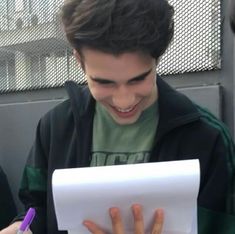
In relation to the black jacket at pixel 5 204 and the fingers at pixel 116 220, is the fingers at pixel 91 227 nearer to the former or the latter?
the fingers at pixel 116 220

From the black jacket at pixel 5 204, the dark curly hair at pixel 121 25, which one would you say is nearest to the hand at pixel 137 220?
the dark curly hair at pixel 121 25

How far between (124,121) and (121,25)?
0.24 meters

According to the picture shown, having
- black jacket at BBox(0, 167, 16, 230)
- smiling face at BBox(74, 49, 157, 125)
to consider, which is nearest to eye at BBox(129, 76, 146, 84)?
smiling face at BBox(74, 49, 157, 125)

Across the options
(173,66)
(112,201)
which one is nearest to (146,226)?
(112,201)

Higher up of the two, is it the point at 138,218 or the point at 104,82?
the point at 104,82

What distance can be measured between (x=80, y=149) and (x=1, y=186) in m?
0.80

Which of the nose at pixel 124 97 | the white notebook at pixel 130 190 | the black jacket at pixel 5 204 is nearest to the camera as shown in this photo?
the white notebook at pixel 130 190

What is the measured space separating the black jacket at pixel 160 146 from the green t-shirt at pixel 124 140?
0.02 metres

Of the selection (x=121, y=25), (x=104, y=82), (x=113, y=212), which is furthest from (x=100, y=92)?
(x=113, y=212)

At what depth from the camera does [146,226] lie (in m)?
0.95

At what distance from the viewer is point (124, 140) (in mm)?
1110

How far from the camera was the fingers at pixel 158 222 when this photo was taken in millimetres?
912

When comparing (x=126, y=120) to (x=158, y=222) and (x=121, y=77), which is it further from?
(x=158, y=222)

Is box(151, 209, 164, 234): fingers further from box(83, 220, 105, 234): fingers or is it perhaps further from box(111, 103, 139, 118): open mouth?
box(111, 103, 139, 118): open mouth
